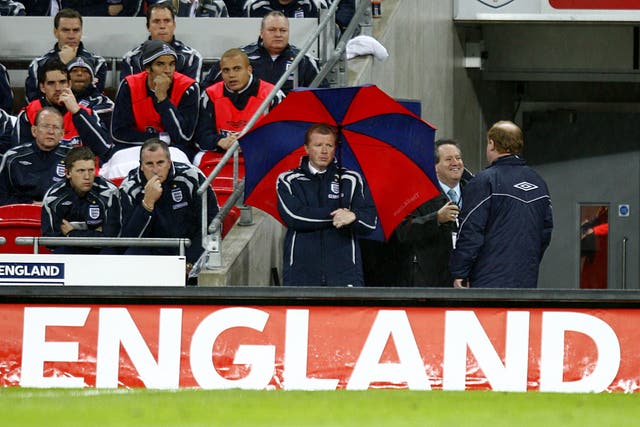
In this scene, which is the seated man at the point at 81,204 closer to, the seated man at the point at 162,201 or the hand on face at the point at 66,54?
the seated man at the point at 162,201

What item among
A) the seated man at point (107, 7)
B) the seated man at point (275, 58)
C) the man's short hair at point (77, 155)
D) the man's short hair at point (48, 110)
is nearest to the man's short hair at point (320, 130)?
the man's short hair at point (77, 155)

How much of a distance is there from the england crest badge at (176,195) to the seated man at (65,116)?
1.75m

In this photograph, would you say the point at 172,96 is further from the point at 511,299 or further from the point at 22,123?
the point at 511,299

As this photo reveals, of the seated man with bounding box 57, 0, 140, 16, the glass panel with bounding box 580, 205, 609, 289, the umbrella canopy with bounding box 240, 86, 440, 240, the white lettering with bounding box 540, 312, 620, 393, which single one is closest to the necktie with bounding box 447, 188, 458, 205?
the umbrella canopy with bounding box 240, 86, 440, 240

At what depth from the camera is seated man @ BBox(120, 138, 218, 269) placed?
890cm

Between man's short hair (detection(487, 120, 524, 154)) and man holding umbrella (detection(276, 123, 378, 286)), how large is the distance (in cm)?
84

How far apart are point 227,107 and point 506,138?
9.48 feet

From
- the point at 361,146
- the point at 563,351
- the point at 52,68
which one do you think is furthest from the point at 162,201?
the point at 563,351

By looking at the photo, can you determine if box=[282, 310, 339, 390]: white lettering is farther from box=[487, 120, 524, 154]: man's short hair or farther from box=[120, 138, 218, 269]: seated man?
box=[120, 138, 218, 269]: seated man

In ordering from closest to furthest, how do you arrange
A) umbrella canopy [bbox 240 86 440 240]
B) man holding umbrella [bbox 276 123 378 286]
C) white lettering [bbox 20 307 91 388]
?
1. white lettering [bbox 20 307 91 388]
2. man holding umbrella [bbox 276 123 378 286]
3. umbrella canopy [bbox 240 86 440 240]

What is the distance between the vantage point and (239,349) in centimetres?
702

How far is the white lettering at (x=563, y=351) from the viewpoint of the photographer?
6902 mm

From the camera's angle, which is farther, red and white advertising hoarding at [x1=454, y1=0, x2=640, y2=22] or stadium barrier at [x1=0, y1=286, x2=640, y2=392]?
red and white advertising hoarding at [x1=454, y1=0, x2=640, y2=22]

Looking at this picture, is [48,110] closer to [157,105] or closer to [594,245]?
[157,105]
